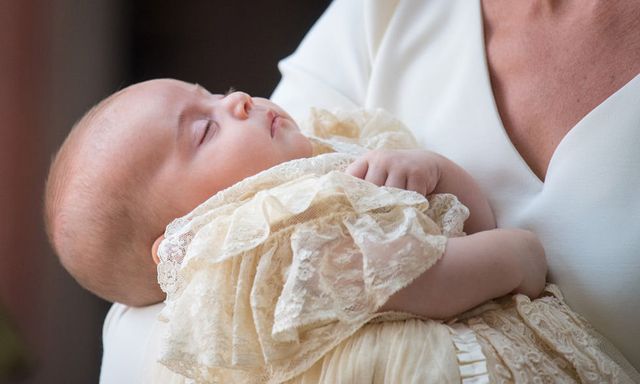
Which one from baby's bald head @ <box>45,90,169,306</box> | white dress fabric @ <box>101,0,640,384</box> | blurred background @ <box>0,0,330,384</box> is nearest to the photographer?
white dress fabric @ <box>101,0,640,384</box>

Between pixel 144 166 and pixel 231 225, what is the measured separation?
217 mm

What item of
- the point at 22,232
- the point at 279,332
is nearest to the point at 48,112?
the point at 22,232

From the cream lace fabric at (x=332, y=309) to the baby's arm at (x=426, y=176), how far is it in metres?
0.04

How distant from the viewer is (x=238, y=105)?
1223mm

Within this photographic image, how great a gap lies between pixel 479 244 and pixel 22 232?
1.41m

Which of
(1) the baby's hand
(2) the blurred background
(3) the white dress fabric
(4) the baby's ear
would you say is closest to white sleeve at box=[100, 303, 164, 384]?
(3) the white dress fabric

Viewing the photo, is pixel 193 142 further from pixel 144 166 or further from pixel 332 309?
pixel 332 309

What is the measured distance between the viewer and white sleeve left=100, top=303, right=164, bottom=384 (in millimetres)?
1229

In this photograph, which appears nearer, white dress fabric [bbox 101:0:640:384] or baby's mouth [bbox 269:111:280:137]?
white dress fabric [bbox 101:0:640:384]

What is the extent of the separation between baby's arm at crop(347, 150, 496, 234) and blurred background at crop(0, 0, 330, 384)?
1189 millimetres

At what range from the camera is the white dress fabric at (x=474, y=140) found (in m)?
1.07

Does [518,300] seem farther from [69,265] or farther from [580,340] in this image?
[69,265]

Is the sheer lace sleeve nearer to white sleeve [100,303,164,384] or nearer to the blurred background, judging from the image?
white sleeve [100,303,164,384]

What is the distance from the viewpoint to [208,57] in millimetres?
2492
